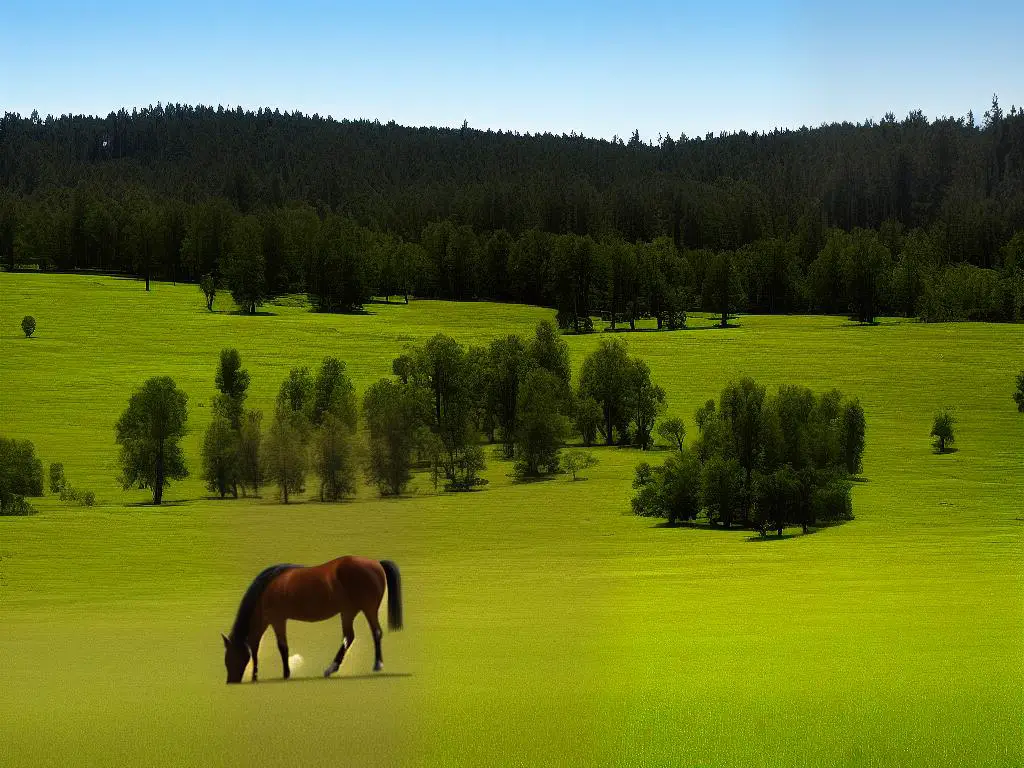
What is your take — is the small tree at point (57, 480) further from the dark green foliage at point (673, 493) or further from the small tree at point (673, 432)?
the small tree at point (673, 432)

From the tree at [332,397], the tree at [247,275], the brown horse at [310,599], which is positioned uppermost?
the tree at [247,275]

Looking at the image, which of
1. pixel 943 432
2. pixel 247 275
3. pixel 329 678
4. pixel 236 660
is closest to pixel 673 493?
pixel 943 432

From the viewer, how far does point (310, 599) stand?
59.0 feet

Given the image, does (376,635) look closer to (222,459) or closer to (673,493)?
(673,493)

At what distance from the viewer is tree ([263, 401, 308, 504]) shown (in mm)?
77312

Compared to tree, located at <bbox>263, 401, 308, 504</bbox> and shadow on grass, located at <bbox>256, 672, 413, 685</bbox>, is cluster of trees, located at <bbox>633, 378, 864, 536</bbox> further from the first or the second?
shadow on grass, located at <bbox>256, 672, 413, 685</bbox>

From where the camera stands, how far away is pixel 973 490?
252 ft

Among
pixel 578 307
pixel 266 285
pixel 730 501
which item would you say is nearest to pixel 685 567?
pixel 730 501

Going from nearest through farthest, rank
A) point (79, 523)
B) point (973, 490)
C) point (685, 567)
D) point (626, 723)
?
point (626, 723), point (685, 567), point (79, 523), point (973, 490)

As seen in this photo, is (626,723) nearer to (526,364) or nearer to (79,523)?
(79,523)

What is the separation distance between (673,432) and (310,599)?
81.5 metres

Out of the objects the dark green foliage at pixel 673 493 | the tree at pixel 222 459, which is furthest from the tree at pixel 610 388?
the tree at pixel 222 459

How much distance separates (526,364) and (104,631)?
78927 millimetres

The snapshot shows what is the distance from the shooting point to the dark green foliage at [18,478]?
222 feet
